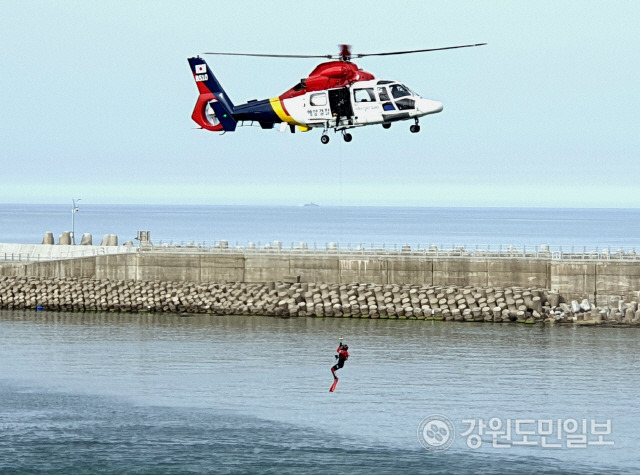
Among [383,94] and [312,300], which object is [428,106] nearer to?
[383,94]

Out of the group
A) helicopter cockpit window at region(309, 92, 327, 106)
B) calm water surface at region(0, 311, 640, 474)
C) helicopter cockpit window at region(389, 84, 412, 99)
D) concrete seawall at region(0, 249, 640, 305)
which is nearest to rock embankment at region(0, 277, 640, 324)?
concrete seawall at region(0, 249, 640, 305)

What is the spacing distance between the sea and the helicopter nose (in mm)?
10633

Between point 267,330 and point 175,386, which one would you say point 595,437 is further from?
point 267,330

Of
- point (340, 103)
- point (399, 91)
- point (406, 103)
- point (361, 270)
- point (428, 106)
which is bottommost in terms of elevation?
point (361, 270)

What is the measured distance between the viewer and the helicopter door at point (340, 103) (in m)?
47.2

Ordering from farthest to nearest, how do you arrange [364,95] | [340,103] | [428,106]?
[340,103] < [364,95] < [428,106]

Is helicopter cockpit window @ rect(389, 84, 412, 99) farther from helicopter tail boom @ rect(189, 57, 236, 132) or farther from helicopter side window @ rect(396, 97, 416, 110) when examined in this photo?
helicopter tail boom @ rect(189, 57, 236, 132)

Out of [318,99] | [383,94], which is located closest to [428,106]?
[383,94]

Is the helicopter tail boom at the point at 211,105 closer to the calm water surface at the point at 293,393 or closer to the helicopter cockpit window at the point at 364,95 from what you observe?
the helicopter cockpit window at the point at 364,95

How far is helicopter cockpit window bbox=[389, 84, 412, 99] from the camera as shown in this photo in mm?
46531

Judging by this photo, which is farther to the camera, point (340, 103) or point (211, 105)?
point (211, 105)

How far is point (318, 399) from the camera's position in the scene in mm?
47094

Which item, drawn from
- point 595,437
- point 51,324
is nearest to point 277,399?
point 595,437

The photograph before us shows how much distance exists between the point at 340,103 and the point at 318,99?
97 centimetres
